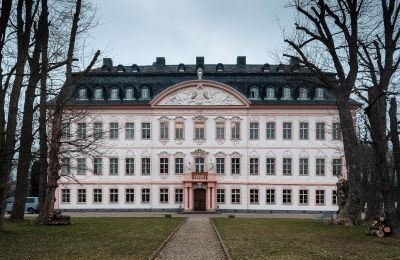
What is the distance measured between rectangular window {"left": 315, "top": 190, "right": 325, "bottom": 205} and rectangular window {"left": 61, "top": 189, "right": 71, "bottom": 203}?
72.4 ft

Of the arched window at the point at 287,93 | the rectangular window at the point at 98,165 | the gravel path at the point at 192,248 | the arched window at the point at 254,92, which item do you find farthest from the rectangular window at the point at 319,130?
the gravel path at the point at 192,248

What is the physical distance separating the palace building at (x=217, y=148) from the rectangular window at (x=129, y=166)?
0.09m

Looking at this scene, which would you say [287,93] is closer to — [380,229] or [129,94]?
[129,94]

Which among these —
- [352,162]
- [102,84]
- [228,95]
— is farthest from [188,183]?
[352,162]

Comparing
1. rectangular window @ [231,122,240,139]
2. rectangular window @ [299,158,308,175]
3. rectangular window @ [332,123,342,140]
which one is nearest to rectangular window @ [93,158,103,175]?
rectangular window @ [231,122,240,139]

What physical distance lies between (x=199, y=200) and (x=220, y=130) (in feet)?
21.2

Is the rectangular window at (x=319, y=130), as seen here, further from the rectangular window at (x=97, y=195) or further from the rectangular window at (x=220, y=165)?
the rectangular window at (x=97, y=195)

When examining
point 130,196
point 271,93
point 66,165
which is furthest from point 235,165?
point 66,165

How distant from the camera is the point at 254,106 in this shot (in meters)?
49.2

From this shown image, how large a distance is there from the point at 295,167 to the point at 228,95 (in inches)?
344

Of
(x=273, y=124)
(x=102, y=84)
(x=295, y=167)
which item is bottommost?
(x=295, y=167)

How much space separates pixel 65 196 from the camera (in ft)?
164

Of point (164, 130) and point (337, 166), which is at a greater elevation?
point (164, 130)

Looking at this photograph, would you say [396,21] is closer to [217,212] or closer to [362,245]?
[362,245]
